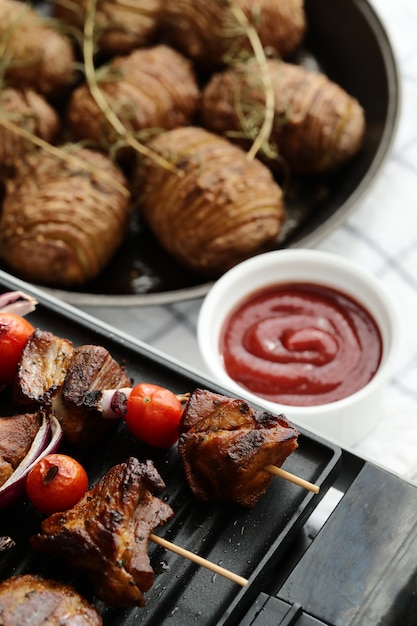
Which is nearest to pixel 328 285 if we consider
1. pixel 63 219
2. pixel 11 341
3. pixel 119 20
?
pixel 63 219

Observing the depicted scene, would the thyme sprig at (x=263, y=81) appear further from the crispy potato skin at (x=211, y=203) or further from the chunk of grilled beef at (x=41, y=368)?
the chunk of grilled beef at (x=41, y=368)

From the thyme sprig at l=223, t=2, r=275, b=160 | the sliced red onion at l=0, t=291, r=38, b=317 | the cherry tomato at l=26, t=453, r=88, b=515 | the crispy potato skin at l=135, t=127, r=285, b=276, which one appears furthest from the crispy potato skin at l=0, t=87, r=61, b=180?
the cherry tomato at l=26, t=453, r=88, b=515

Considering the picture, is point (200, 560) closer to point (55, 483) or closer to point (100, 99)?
point (55, 483)

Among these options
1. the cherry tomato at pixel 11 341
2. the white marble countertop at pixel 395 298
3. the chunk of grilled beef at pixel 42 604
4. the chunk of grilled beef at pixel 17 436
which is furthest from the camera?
the white marble countertop at pixel 395 298

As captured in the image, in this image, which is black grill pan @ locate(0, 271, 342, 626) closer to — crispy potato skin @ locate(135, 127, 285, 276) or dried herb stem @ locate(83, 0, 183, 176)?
crispy potato skin @ locate(135, 127, 285, 276)

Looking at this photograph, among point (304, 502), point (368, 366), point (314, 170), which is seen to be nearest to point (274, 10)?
point (314, 170)

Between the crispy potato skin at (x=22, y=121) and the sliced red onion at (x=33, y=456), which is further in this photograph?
the crispy potato skin at (x=22, y=121)

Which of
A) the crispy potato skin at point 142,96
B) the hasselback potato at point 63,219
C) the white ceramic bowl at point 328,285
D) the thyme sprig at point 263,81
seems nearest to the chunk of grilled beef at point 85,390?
the white ceramic bowl at point 328,285
